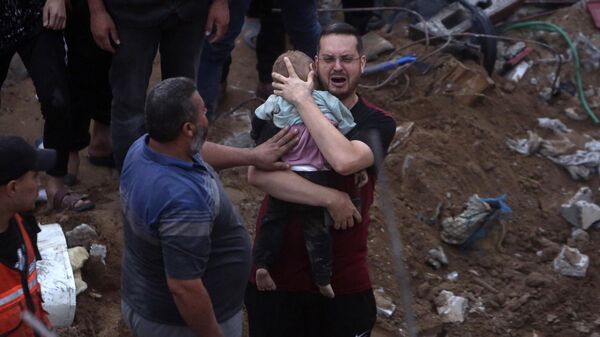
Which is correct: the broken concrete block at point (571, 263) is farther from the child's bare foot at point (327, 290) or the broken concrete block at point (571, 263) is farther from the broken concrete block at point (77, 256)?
the broken concrete block at point (77, 256)

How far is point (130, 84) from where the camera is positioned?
4.94 meters

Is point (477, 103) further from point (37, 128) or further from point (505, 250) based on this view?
point (37, 128)

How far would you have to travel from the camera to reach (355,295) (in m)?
3.90

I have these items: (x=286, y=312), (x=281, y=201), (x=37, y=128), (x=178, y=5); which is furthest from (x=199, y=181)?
(x=37, y=128)

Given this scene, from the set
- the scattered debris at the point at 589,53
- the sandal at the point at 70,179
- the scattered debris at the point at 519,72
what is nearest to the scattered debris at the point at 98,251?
the sandal at the point at 70,179

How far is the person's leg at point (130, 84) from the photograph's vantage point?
4891mm

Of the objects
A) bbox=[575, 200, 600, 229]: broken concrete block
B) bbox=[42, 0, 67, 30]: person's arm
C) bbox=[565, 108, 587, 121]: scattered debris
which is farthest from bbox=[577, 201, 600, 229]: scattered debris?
bbox=[42, 0, 67, 30]: person's arm

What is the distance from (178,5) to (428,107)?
3.19 metres

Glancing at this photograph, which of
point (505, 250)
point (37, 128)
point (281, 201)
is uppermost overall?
point (281, 201)

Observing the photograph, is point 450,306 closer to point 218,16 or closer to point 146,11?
point 218,16

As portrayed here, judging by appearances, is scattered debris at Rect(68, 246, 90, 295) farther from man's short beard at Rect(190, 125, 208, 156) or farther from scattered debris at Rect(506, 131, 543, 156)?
scattered debris at Rect(506, 131, 543, 156)

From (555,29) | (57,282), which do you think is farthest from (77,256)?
(555,29)

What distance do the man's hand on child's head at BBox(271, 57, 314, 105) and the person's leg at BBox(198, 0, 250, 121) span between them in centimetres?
196

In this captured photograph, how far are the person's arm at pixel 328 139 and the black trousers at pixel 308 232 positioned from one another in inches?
6.1
